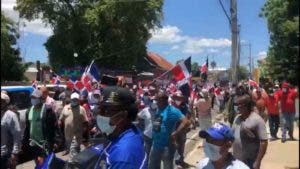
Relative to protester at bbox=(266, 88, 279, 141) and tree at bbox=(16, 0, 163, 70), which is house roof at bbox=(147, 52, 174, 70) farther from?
protester at bbox=(266, 88, 279, 141)

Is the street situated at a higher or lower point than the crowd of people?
lower

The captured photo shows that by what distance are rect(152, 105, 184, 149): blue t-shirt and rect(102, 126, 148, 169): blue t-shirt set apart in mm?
5966

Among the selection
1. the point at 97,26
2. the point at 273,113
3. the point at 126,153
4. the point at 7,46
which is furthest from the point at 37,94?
the point at 97,26

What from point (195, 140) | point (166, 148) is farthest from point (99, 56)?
point (166, 148)

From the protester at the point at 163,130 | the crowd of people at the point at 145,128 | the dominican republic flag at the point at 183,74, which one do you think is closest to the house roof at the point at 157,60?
the dominican republic flag at the point at 183,74

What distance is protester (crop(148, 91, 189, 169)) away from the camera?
952cm

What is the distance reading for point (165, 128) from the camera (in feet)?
31.3

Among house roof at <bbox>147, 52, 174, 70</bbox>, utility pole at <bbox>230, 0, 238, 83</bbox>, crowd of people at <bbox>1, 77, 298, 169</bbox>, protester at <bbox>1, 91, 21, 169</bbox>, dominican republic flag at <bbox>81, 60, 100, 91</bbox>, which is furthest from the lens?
house roof at <bbox>147, 52, 174, 70</bbox>

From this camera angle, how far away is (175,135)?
940 centimetres

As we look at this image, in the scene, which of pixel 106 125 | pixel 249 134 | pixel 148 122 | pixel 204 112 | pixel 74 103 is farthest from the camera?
pixel 204 112

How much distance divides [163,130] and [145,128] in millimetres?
759

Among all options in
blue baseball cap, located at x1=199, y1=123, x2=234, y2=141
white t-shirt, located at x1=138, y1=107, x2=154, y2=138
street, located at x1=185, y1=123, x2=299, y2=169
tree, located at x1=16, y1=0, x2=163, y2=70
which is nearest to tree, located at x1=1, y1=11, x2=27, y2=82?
blue baseball cap, located at x1=199, y1=123, x2=234, y2=141

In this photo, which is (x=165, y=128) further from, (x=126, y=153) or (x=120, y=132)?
(x=126, y=153)

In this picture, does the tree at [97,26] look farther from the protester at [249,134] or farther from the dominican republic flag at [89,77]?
Answer: the protester at [249,134]
